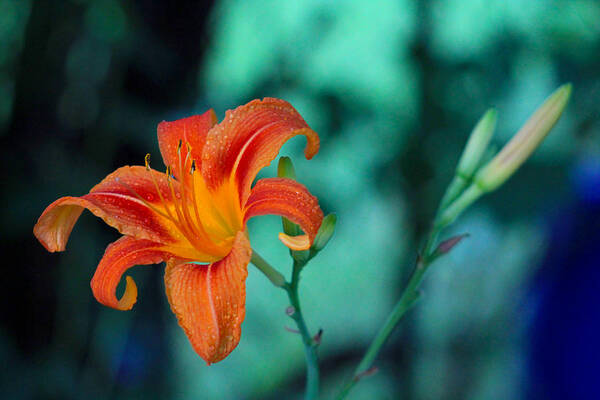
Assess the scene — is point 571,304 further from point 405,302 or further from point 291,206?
point 291,206

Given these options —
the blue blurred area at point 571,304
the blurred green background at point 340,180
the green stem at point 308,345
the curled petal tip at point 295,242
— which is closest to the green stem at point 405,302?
the green stem at point 308,345

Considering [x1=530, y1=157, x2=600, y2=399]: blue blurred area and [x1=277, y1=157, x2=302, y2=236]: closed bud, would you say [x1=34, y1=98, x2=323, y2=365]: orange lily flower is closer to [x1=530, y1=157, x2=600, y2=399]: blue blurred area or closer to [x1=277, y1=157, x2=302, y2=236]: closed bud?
[x1=277, y1=157, x2=302, y2=236]: closed bud

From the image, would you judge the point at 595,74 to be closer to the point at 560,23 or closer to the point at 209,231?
the point at 560,23

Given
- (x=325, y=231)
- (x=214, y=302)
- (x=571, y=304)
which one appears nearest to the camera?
(x=214, y=302)

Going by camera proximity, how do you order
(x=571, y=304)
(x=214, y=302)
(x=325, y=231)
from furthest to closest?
1. (x=571, y=304)
2. (x=325, y=231)
3. (x=214, y=302)

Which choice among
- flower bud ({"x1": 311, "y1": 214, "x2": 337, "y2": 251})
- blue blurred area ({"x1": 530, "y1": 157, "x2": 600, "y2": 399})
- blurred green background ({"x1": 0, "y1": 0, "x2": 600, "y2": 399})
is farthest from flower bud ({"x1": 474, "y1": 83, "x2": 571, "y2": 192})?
blue blurred area ({"x1": 530, "y1": 157, "x2": 600, "y2": 399})

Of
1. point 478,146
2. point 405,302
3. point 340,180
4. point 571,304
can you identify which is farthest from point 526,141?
point 571,304

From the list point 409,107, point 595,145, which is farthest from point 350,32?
point 595,145
